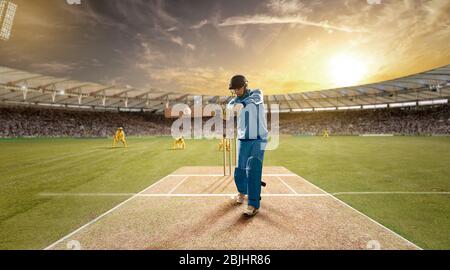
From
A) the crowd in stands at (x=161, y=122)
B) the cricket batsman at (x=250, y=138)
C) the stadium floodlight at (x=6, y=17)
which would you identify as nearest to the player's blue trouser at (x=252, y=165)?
the cricket batsman at (x=250, y=138)

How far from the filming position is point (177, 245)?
3053 millimetres

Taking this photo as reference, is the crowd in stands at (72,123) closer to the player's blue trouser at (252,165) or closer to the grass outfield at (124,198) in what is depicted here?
the grass outfield at (124,198)

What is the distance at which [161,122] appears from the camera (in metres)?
60.2

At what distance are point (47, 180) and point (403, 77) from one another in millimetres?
44187

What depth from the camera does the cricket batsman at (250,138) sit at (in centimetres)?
416

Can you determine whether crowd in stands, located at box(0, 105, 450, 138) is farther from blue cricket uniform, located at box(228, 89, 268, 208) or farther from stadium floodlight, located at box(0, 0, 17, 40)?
blue cricket uniform, located at box(228, 89, 268, 208)

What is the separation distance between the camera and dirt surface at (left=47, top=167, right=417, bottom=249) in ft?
10.1

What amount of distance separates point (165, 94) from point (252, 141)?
1951 inches

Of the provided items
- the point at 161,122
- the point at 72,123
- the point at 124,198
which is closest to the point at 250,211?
the point at 124,198

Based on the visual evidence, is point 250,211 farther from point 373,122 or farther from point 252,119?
point 373,122

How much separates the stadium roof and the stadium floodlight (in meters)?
6.21

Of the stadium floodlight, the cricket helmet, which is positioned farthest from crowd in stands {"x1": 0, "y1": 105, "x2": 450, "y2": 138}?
the cricket helmet

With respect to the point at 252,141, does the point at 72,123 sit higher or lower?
higher

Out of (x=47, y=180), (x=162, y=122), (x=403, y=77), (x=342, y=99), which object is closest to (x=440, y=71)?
(x=403, y=77)
